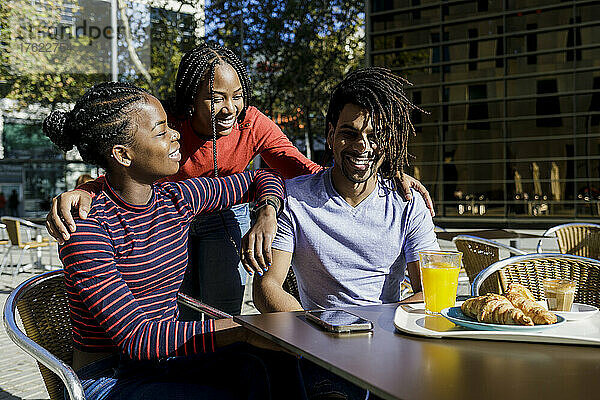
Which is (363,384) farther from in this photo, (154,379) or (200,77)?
(200,77)

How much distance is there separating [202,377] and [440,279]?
71 centimetres

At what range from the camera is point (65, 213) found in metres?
1.67

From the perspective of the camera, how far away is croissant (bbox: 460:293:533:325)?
1.40 metres

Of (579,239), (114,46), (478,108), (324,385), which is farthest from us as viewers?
(114,46)

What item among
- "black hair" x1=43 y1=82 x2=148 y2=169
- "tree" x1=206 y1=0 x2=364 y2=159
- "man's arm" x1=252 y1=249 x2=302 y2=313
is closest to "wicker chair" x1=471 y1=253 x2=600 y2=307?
"man's arm" x1=252 y1=249 x2=302 y2=313

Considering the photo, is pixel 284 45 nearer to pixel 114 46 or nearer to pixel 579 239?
pixel 114 46

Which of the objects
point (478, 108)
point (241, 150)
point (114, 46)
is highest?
point (114, 46)

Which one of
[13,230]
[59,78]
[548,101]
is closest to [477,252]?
[548,101]

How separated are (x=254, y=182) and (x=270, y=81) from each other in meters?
6.60

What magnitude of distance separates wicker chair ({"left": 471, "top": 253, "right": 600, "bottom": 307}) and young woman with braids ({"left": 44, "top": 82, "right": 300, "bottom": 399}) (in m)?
1.04

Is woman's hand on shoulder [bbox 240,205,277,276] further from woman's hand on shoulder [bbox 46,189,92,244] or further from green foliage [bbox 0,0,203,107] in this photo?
green foliage [bbox 0,0,203,107]

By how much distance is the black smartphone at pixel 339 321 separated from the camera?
55.3 inches

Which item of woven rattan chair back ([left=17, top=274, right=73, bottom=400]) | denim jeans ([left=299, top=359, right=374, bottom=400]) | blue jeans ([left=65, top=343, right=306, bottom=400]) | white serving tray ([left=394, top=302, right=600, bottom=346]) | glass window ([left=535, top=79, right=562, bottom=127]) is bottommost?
denim jeans ([left=299, top=359, right=374, bottom=400])

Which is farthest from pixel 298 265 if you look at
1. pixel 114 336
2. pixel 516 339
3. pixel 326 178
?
pixel 516 339
